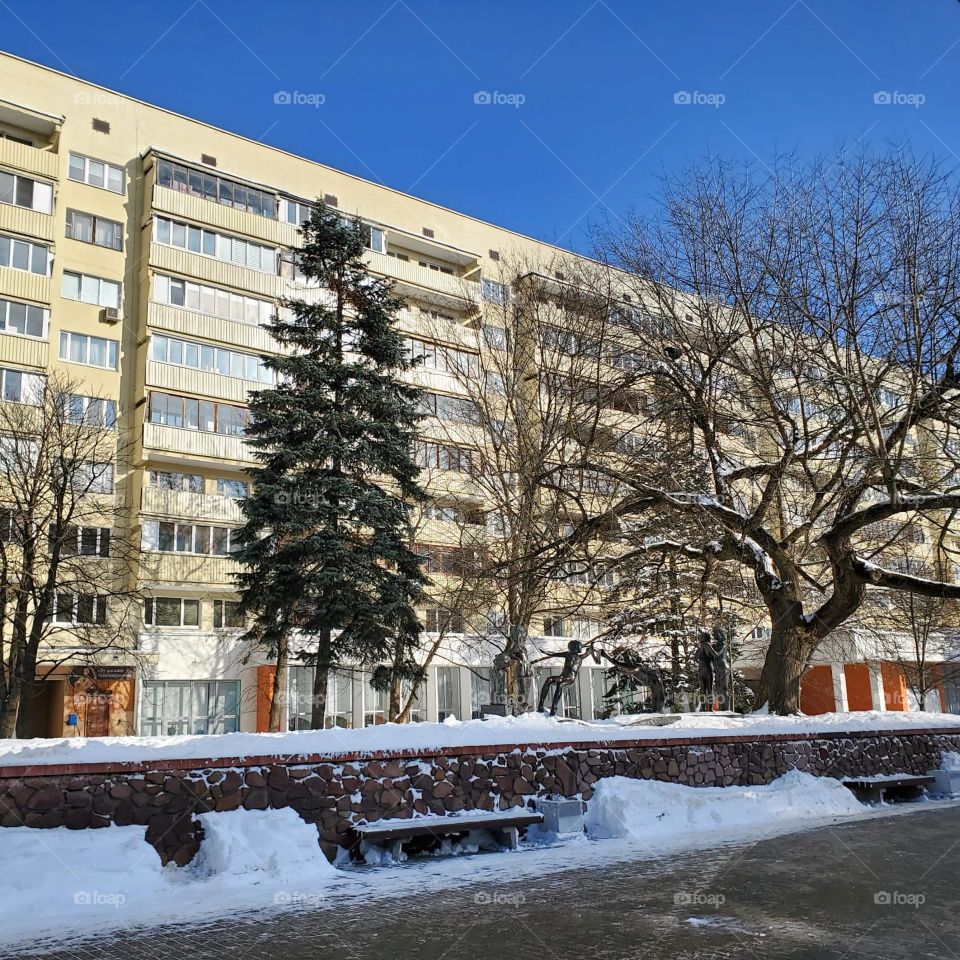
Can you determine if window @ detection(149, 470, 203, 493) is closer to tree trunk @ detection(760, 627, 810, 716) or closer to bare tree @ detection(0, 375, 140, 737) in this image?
bare tree @ detection(0, 375, 140, 737)

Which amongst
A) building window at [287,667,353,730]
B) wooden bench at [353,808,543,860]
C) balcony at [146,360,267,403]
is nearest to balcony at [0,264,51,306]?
balcony at [146,360,267,403]

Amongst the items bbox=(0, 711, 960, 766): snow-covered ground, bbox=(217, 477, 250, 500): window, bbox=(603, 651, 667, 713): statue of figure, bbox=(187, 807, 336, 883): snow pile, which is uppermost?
bbox=(217, 477, 250, 500): window

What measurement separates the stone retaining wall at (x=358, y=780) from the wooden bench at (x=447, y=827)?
22 centimetres

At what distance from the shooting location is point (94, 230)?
33.3 meters

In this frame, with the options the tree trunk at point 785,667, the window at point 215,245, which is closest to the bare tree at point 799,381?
the tree trunk at point 785,667

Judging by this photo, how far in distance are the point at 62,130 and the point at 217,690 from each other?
66.3 ft

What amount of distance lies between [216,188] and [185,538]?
42.6 ft

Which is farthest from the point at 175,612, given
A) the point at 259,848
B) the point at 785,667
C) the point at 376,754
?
the point at 259,848

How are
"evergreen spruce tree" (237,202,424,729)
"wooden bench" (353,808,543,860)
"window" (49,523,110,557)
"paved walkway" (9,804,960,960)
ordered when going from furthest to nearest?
"evergreen spruce tree" (237,202,424,729), "window" (49,523,110,557), "wooden bench" (353,808,543,860), "paved walkway" (9,804,960,960)

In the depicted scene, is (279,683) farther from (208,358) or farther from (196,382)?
(208,358)

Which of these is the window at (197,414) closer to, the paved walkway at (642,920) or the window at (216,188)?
the window at (216,188)

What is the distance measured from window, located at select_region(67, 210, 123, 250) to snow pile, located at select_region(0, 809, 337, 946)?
28760 mm

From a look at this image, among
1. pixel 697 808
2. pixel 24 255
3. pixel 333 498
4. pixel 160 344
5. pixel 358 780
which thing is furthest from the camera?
pixel 160 344

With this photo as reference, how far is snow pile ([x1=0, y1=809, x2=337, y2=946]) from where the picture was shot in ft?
24.7
